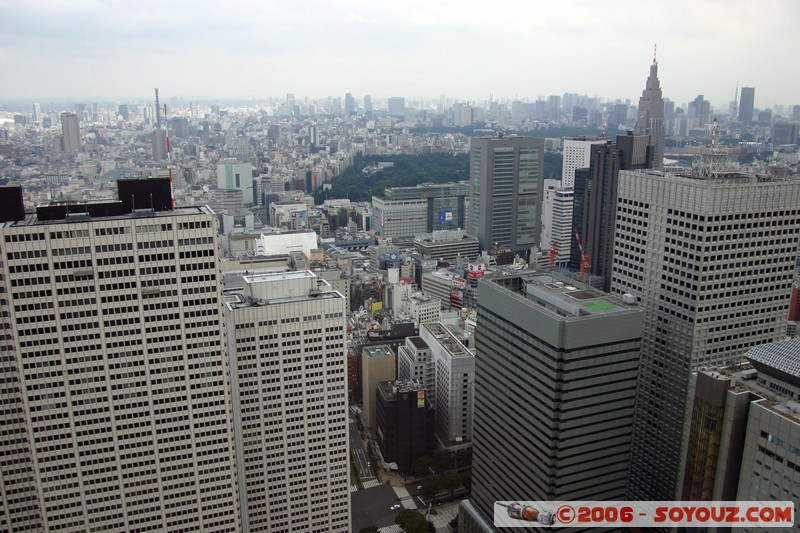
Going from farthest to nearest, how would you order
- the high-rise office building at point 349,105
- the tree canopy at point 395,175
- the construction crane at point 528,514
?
the high-rise office building at point 349,105 → the tree canopy at point 395,175 → the construction crane at point 528,514

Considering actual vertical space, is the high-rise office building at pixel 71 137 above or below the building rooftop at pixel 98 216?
above

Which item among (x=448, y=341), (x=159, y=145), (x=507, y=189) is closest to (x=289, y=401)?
(x=448, y=341)

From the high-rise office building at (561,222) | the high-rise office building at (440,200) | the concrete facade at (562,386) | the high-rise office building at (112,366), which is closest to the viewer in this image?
the high-rise office building at (112,366)

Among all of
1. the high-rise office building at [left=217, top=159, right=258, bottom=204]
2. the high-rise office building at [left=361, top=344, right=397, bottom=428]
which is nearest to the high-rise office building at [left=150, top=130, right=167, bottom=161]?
the high-rise office building at [left=217, top=159, right=258, bottom=204]

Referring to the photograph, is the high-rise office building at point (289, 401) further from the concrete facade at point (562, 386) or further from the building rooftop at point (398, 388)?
the building rooftop at point (398, 388)

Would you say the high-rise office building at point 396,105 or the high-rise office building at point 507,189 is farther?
the high-rise office building at point 396,105

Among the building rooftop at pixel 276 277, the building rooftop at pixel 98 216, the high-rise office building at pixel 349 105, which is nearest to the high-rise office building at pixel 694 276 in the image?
the building rooftop at pixel 276 277

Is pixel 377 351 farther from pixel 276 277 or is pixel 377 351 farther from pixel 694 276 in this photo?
pixel 694 276
